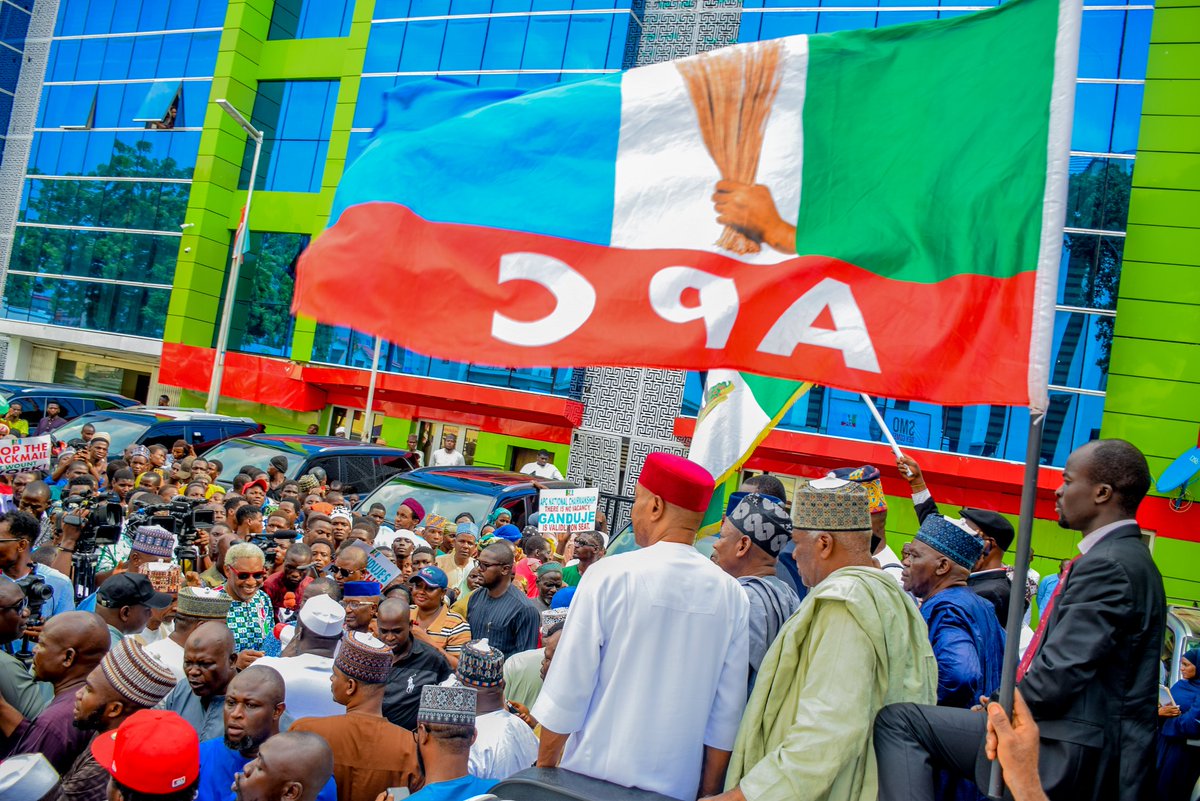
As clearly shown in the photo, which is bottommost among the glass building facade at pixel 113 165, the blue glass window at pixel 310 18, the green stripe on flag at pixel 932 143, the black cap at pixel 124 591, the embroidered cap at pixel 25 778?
the embroidered cap at pixel 25 778

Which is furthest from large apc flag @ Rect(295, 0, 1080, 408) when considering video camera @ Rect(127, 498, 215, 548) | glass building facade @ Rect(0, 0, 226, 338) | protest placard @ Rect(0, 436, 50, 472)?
glass building facade @ Rect(0, 0, 226, 338)

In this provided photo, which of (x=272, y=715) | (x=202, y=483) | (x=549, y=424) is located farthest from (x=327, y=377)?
(x=272, y=715)

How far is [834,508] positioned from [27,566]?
551 cm

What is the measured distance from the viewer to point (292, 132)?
3219 centimetres

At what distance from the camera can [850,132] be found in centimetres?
341

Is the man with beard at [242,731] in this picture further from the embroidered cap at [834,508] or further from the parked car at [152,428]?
the parked car at [152,428]

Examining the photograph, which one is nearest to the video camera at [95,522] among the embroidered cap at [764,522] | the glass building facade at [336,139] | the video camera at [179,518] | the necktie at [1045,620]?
the video camera at [179,518]

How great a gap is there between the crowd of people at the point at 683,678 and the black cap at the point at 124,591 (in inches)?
0.4

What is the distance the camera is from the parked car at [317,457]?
588 inches

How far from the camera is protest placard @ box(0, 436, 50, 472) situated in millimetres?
10383

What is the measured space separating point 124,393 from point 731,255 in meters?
A: 36.3

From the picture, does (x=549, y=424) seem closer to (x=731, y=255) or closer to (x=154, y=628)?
(x=154, y=628)

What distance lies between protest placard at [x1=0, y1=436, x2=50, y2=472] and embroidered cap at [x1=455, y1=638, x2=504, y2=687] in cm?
770

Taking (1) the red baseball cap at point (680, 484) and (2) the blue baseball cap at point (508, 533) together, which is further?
(2) the blue baseball cap at point (508, 533)
